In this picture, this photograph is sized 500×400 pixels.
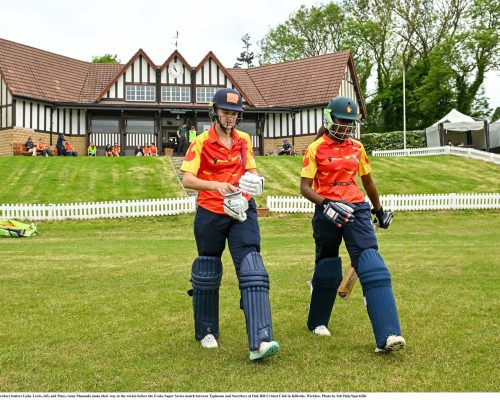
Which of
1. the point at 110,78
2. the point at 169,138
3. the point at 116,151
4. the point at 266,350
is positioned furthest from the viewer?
the point at 110,78

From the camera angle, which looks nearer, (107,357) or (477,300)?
(107,357)

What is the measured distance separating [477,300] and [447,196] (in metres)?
16.7

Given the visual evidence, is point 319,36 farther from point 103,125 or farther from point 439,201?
point 439,201

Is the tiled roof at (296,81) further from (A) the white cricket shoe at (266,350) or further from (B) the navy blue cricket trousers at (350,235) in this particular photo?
(A) the white cricket shoe at (266,350)

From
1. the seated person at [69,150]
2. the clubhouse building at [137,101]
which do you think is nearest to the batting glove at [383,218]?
the clubhouse building at [137,101]

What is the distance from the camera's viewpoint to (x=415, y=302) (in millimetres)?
6324

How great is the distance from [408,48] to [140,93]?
3186 centimetres

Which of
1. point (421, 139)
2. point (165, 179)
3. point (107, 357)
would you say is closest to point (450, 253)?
point (107, 357)

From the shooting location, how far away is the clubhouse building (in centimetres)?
3381

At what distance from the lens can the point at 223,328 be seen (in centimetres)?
534

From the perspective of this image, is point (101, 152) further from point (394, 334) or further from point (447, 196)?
point (394, 334)

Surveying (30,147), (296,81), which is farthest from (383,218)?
(296,81)

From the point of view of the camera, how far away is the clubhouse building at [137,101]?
111 ft

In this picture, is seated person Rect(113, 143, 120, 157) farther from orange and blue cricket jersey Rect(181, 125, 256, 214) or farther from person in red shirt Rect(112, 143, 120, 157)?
orange and blue cricket jersey Rect(181, 125, 256, 214)
